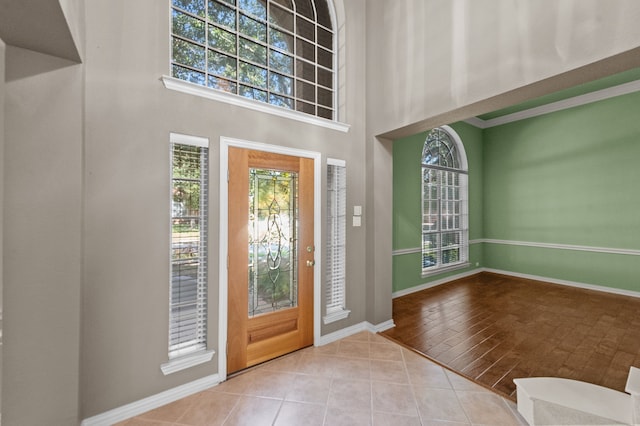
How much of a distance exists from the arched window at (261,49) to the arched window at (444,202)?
291 centimetres

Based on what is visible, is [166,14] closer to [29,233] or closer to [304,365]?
[29,233]

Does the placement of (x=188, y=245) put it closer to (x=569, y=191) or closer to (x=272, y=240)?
(x=272, y=240)

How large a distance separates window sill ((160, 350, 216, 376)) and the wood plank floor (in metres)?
1.99

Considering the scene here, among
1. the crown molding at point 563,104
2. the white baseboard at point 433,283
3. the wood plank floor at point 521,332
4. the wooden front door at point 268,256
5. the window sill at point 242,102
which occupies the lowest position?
the wood plank floor at point 521,332

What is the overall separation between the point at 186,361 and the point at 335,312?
1.55 m

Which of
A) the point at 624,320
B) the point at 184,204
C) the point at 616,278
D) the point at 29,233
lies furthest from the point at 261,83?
the point at 616,278

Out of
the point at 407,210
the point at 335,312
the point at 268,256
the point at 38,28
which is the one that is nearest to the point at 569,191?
the point at 407,210

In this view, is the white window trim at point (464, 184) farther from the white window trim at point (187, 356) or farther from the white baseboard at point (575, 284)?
the white window trim at point (187, 356)

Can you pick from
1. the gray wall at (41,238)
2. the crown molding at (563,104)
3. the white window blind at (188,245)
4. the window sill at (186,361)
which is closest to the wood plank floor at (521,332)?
the window sill at (186,361)

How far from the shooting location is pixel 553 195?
17.3 ft

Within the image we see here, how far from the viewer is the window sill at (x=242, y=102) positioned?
204cm

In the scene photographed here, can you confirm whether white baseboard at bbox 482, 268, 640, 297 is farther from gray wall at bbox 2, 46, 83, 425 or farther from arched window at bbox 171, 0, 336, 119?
gray wall at bbox 2, 46, 83, 425

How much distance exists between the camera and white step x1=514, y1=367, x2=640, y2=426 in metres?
1.56

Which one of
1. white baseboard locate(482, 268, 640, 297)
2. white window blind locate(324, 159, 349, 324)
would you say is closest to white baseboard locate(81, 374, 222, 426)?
white window blind locate(324, 159, 349, 324)
